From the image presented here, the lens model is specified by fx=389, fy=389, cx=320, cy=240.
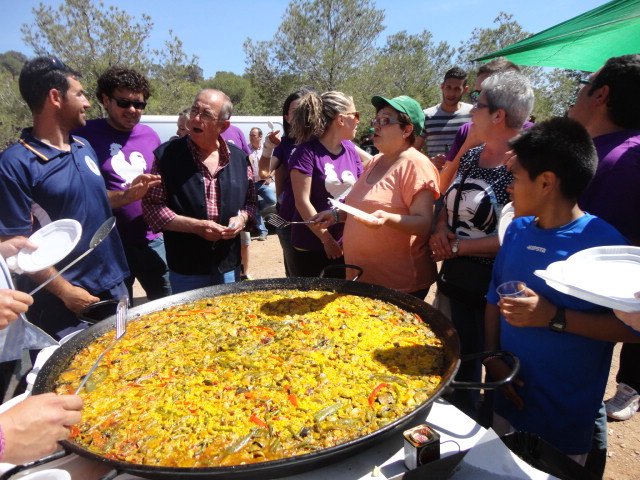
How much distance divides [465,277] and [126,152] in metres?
3.34

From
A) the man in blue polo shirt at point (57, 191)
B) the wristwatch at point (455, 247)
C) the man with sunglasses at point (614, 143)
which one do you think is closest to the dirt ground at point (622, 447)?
the man with sunglasses at point (614, 143)

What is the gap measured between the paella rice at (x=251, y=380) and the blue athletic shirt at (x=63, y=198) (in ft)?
2.66

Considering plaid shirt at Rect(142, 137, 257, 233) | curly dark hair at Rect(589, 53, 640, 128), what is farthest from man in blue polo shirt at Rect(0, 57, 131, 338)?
curly dark hair at Rect(589, 53, 640, 128)

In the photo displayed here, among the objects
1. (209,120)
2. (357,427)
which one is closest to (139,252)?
(209,120)

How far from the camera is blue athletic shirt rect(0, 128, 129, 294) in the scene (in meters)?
2.53

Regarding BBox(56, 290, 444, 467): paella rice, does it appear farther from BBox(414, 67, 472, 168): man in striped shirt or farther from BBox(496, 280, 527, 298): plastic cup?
BBox(414, 67, 472, 168): man in striped shirt

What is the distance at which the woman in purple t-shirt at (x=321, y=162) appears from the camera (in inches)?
137

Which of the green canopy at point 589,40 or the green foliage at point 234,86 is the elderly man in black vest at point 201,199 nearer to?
the green canopy at point 589,40

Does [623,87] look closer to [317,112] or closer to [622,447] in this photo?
[317,112]

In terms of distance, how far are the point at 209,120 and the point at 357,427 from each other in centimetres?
262

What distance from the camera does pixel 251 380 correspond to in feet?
6.14

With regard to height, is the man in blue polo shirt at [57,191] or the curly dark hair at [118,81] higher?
the curly dark hair at [118,81]

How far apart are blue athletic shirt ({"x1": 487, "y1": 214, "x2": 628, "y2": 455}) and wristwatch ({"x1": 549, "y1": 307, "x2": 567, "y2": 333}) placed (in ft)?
0.36

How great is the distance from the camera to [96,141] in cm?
375
